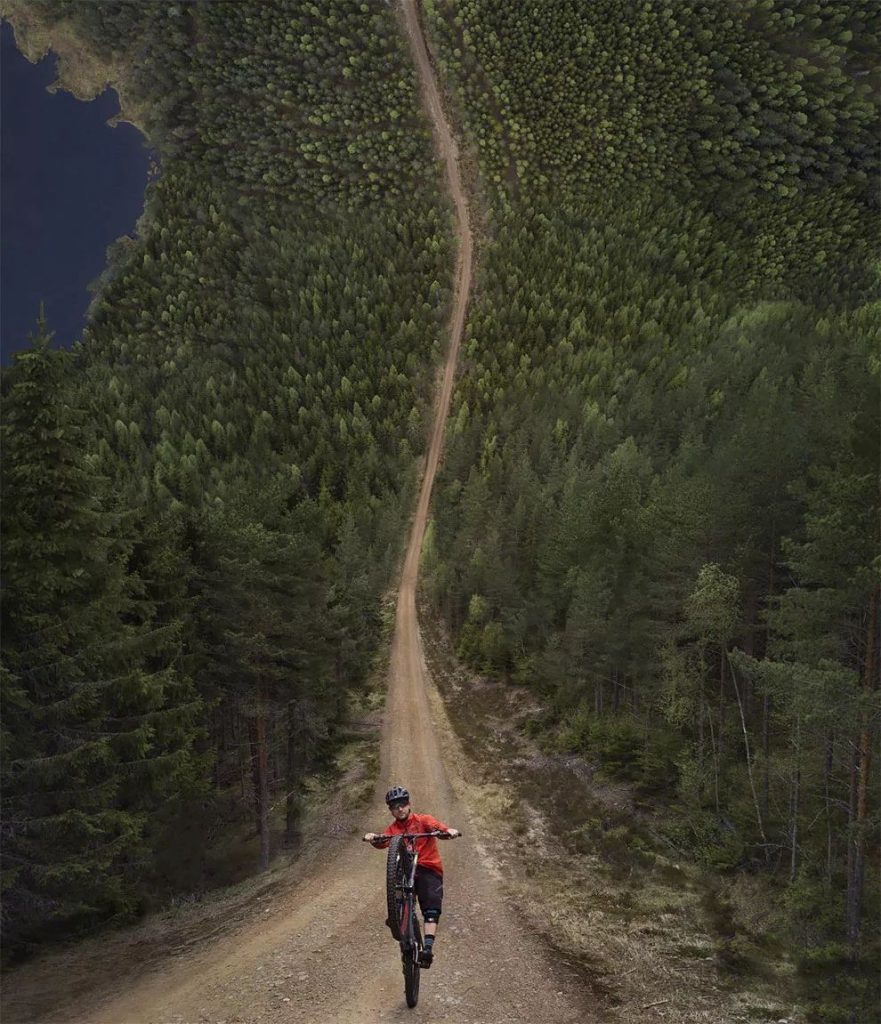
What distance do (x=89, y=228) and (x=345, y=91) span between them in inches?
1445

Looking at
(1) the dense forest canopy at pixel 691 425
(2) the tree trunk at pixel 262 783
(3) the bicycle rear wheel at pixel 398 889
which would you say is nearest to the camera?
(3) the bicycle rear wheel at pixel 398 889

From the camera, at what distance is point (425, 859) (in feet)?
37.3

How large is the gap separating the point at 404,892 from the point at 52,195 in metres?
102

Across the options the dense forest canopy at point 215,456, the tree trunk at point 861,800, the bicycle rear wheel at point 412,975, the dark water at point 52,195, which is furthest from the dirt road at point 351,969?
the dark water at point 52,195

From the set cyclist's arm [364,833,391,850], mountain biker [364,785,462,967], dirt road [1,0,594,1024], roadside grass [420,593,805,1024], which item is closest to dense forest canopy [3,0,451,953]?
dirt road [1,0,594,1024]

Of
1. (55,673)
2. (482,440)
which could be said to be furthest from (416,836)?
(482,440)


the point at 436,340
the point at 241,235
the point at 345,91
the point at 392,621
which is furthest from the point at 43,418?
the point at 345,91

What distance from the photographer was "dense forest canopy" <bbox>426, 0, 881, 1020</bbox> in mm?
14812

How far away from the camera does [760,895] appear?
17.7 m

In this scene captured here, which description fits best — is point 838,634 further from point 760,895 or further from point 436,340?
point 436,340

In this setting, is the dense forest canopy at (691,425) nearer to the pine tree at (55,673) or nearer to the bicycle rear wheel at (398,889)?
A: the bicycle rear wheel at (398,889)

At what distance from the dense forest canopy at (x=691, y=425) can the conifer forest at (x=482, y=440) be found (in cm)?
23

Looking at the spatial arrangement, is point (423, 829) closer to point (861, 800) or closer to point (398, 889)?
point (398, 889)

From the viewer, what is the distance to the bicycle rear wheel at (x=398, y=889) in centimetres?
1073
